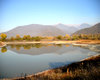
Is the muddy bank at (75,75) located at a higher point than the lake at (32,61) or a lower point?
higher

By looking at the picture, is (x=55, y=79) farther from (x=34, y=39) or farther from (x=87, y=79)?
(x=34, y=39)

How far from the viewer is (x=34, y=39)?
206 ft

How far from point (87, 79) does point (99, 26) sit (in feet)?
357

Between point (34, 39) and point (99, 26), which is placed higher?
point (99, 26)

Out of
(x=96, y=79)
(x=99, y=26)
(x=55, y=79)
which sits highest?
(x=99, y=26)

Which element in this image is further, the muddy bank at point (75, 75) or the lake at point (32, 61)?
the lake at point (32, 61)

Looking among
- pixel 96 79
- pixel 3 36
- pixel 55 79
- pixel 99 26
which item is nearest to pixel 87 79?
pixel 96 79

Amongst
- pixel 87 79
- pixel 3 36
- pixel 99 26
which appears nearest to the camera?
pixel 87 79

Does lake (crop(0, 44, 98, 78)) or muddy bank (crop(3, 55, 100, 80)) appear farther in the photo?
lake (crop(0, 44, 98, 78))

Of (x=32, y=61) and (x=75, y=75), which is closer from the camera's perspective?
(x=75, y=75)

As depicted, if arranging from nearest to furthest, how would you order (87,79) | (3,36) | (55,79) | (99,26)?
(87,79) → (55,79) → (3,36) → (99,26)

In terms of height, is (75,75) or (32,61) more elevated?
(75,75)

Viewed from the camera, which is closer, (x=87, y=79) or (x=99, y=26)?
(x=87, y=79)

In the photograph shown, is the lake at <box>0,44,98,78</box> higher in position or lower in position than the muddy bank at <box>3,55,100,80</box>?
lower
